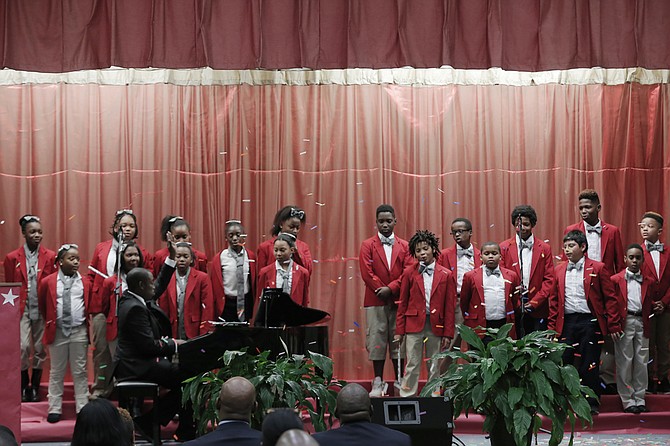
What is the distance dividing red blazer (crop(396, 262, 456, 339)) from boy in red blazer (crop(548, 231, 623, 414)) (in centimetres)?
85

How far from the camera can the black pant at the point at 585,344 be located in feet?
28.1

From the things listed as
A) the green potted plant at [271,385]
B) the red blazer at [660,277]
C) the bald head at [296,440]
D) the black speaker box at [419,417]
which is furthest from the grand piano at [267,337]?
the bald head at [296,440]

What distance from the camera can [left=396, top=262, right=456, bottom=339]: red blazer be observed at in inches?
343

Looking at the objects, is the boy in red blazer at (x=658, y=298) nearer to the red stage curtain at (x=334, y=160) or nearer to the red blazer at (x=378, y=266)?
the red stage curtain at (x=334, y=160)

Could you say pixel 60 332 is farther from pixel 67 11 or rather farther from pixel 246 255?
pixel 67 11

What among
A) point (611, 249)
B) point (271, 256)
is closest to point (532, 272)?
point (611, 249)

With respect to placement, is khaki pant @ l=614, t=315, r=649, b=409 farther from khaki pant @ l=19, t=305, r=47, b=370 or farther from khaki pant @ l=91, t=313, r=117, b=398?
khaki pant @ l=19, t=305, r=47, b=370

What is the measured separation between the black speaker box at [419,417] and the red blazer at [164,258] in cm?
384

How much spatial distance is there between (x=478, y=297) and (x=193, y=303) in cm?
240

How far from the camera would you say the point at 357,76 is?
34.8 feet

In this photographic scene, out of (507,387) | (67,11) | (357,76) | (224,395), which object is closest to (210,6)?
(67,11)

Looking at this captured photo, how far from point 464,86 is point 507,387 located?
508cm

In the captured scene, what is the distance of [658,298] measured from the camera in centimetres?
913

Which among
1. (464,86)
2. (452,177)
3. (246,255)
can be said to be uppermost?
(464,86)
